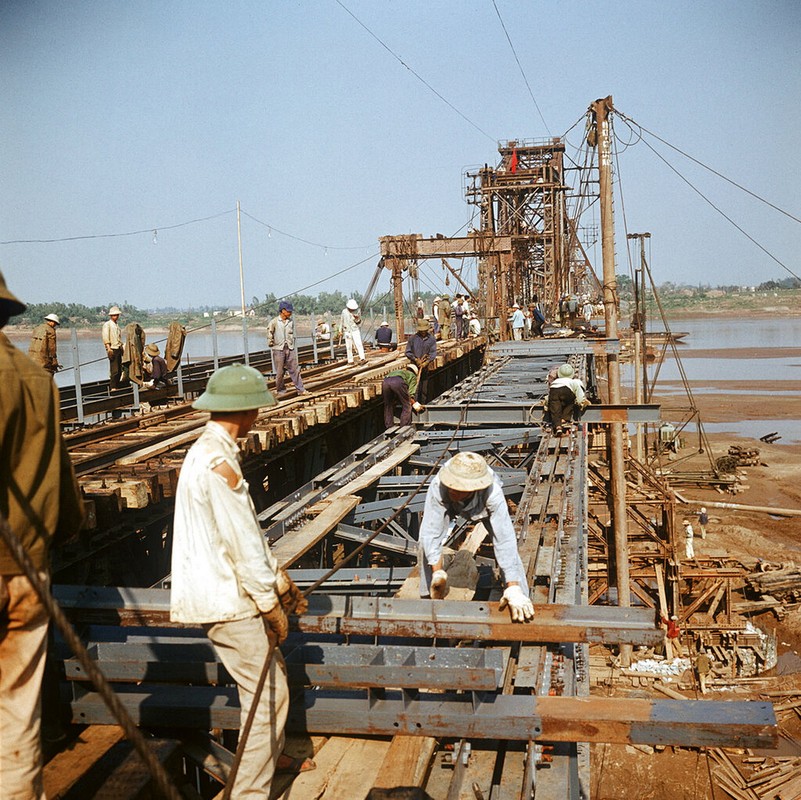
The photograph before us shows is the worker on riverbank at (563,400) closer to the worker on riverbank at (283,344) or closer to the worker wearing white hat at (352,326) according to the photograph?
the worker on riverbank at (283,344)

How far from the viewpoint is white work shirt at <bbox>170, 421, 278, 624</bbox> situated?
3035mm

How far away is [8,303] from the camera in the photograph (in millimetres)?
2721

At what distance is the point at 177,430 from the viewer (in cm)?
1110

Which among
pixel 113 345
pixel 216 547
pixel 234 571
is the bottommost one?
pixel 234 571

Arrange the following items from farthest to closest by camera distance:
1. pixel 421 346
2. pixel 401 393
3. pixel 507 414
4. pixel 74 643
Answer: pixel 421 346 → pixel 401 393 → pixel 507 414 → pixel 74 643

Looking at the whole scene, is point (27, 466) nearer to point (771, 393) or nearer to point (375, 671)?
point (375, 671)

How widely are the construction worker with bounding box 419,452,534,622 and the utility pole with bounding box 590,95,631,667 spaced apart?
8.84 m

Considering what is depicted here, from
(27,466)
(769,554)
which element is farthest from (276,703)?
(769,554)

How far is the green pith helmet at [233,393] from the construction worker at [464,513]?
1.54m

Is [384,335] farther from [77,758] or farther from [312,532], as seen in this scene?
[77,758]

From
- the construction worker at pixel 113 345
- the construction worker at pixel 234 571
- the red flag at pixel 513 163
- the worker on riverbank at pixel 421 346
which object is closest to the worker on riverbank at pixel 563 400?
the worker on riverbank at pixel 421 346

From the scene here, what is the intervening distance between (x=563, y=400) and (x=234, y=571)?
8.79 metres

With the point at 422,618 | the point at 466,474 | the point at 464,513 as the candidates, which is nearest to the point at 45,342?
the point at 464,513

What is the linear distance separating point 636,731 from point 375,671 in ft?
3.97
